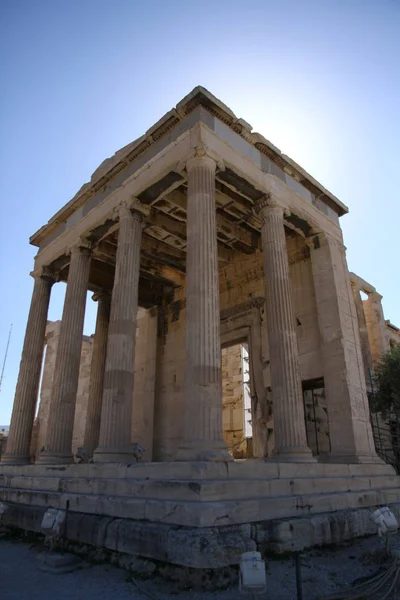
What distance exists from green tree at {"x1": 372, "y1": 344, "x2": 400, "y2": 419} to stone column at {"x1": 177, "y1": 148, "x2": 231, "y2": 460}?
31.6 feet

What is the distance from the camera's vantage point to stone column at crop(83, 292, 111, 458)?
16.0 m

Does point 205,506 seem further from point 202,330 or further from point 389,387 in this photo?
point 389,387

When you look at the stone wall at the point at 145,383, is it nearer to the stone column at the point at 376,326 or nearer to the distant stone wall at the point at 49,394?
the distant stone wall at the point at 49,394

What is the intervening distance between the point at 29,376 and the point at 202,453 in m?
9.69

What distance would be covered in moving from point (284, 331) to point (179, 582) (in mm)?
6715

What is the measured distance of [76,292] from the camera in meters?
13.9

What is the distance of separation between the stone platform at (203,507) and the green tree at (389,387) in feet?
21.3

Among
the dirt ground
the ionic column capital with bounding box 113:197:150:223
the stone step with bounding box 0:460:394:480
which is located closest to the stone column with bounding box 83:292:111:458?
the stone step with bounding box 0:460:394:480

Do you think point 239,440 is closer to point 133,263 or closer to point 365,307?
point 365,307

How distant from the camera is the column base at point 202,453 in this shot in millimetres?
7520

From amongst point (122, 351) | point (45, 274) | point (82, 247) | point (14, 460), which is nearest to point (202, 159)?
point (122, 351)

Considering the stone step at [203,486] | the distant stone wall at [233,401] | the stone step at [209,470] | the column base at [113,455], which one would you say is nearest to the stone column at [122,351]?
the column base at [113,455]

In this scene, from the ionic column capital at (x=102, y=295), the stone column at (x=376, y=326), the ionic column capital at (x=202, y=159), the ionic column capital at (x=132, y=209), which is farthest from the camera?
the stone column at (x=376, y=326)

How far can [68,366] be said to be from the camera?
1321cm
